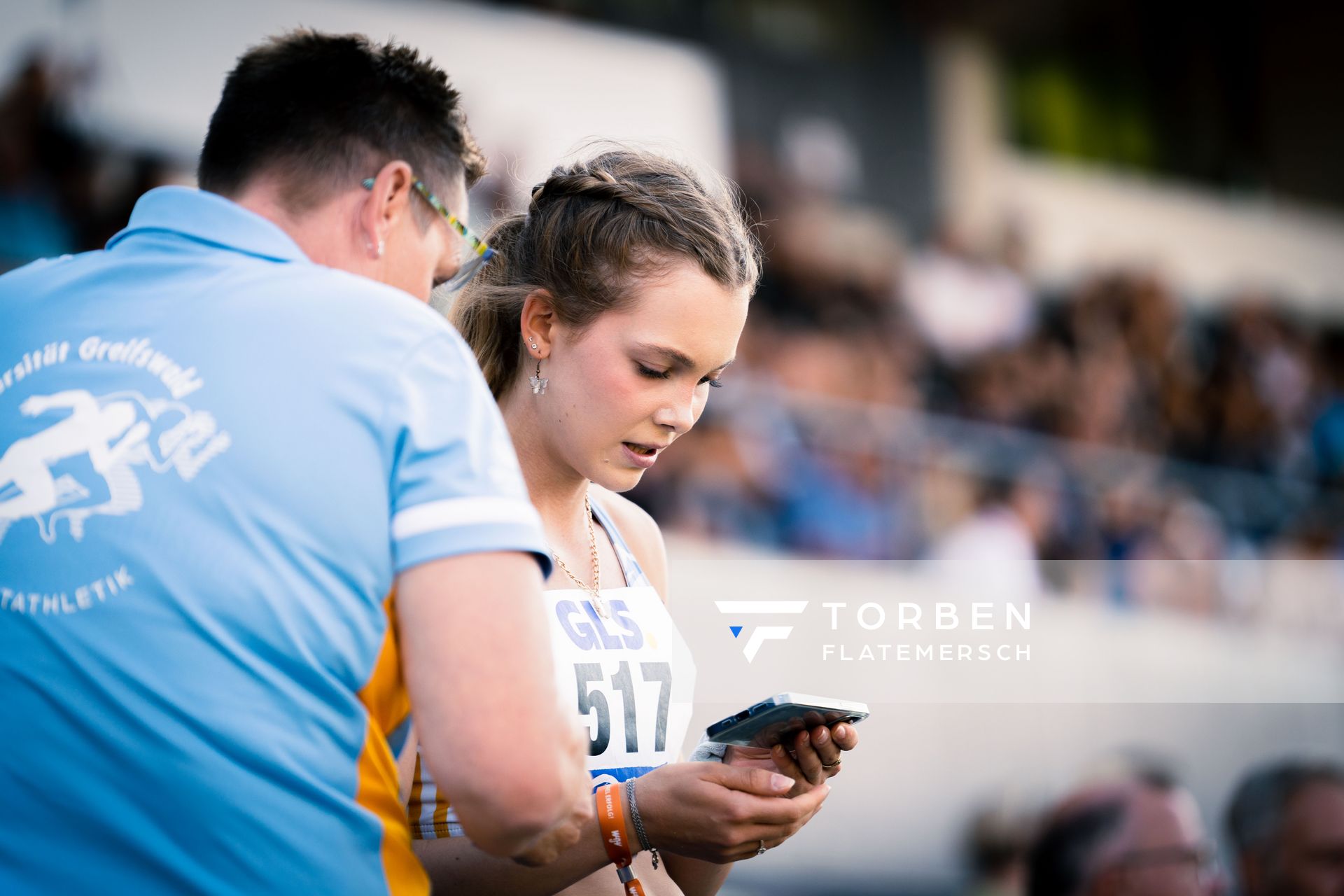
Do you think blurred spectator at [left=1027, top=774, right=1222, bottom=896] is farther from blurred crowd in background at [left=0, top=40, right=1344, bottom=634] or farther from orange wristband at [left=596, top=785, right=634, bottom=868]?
blurred crowd in background at [left=0, top=40, right=1344, bottom=634]

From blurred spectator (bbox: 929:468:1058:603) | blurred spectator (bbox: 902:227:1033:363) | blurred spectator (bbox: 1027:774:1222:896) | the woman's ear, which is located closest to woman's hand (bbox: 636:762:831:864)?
the woman's ear

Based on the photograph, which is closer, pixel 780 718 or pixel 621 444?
pixel 780 718

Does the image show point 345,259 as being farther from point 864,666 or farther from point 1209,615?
point 1209,615

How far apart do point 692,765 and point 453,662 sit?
69 cm

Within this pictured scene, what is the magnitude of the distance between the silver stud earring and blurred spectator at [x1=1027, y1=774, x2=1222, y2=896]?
57.7 inches

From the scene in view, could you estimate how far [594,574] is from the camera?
2328 millimetres

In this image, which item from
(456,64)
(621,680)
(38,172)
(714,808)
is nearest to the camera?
(714,808)

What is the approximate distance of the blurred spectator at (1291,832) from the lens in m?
2.72


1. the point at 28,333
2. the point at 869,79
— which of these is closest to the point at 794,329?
the point at 869,79

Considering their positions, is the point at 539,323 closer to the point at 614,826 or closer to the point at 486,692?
the point at 614,826

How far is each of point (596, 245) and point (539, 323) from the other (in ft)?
0.51

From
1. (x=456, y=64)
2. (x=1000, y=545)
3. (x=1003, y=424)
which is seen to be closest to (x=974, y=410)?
(x=1003, y=424)

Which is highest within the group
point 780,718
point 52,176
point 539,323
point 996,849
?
point 52,176

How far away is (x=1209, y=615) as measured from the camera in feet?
24.8
